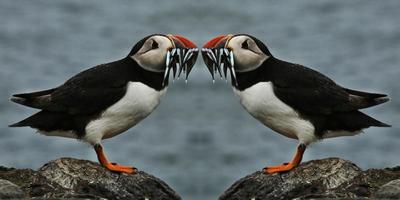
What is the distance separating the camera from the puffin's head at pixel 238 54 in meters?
16.3

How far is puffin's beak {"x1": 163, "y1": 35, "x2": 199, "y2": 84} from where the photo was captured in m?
16.2

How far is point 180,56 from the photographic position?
643 inches

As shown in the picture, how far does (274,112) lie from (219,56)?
1.09 m

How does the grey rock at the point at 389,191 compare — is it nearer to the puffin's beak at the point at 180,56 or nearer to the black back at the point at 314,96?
the black back at the point at 314,96

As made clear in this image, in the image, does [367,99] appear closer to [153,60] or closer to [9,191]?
[153,60]

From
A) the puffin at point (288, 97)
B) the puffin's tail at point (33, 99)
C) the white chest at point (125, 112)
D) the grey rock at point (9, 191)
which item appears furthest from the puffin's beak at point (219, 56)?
the grey rock at point (9, 191)

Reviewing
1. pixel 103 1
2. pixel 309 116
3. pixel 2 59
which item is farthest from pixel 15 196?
pixel 103 1

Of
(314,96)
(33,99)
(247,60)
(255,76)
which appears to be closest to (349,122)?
(314,96)

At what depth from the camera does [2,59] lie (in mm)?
37656

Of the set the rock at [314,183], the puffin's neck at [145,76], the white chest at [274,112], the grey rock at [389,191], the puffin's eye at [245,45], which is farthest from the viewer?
the puffin's eye at [245,45]

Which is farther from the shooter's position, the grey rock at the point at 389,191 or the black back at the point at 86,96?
the black back at the point at 86,96

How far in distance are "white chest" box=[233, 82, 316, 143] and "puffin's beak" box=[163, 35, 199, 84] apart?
0.90m

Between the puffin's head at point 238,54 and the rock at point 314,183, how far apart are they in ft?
4.71

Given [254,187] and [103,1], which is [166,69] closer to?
[254,187]
